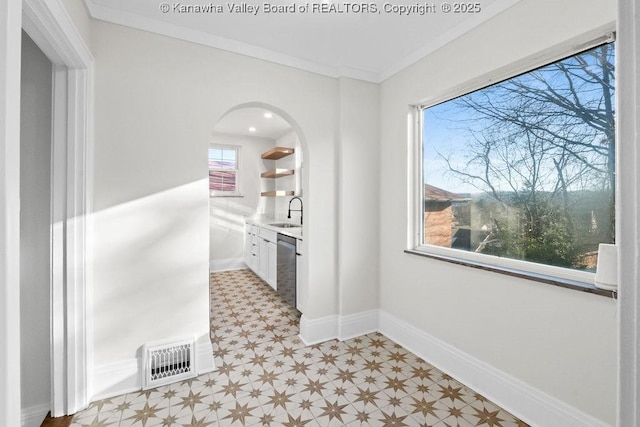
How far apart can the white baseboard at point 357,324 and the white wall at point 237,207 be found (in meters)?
3.20

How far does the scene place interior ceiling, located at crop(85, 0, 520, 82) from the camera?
6.62 ft

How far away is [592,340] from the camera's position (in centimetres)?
157

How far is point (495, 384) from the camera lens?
200 cm

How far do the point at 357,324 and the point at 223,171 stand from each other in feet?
12.7

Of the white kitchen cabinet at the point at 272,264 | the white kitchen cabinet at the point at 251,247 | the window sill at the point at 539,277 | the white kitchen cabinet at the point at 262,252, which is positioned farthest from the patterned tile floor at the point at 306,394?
the white kitchen cabinet at the point at 251,247

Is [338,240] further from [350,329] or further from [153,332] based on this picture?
[153,332]

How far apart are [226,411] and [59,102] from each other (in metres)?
2.18

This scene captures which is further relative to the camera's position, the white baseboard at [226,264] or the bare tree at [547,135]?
the white baseboard at [226,264]

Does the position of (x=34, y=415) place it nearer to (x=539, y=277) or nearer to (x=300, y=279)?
(x=300, y=279)

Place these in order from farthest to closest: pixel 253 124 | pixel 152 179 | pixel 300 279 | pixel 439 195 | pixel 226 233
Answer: pixel 226 233, pixel 253 124, pixel 300 279, pixel 439 195, pixel 152 179

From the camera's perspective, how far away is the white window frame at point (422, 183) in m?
1.66

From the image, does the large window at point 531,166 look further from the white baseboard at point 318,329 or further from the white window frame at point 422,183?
the white baseboard at point 318,329

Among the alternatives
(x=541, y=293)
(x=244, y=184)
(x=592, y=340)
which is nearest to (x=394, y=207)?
(x=541, y=293)

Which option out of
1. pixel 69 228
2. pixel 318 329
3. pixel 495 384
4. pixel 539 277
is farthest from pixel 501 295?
pixel 69 228
